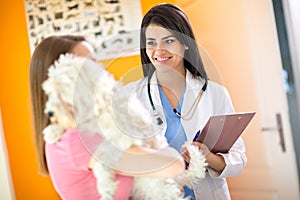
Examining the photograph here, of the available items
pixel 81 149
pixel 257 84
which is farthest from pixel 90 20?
pixel 257 84

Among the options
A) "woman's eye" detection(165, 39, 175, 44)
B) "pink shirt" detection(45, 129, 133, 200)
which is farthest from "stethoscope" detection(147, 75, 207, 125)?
"pink shirt" detection(45, 129, 133, 200)

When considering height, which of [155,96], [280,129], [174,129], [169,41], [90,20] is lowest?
[280,129]

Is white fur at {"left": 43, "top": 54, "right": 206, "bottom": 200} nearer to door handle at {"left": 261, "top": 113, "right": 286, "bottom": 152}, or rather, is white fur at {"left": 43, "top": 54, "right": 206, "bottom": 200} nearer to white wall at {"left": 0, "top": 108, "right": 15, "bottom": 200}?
white wall at {"left": 0, "top": 108, "right": 15, "bottom": 200}

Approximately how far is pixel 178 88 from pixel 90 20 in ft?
1.13

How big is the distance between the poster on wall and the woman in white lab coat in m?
0.05

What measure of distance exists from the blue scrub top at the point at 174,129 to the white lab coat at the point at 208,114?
0.01 metres

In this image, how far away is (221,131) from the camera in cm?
104

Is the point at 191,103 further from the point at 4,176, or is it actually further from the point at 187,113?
the point at 4,176

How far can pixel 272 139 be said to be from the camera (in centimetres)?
129

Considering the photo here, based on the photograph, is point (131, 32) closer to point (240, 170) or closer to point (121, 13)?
point (121, 13)

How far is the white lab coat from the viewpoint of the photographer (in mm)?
1095

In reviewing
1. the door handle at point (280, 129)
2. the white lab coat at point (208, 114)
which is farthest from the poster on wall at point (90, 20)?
the door handle at point (280, 129)

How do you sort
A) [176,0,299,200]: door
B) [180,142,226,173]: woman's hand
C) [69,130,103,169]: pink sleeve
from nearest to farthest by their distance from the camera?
[69,130,103,169]: pink sleeve
[180,142,226,173]: woman's hand
[176,0,299,200]: door

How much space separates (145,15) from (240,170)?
588 millimetres
